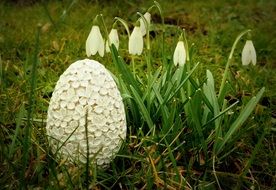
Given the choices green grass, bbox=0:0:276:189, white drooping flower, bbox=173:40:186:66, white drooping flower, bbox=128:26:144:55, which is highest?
white drooping flower, bbox=128:26:144:55

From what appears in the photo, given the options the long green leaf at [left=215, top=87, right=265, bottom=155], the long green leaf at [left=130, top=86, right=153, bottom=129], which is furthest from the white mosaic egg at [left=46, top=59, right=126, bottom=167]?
the long green leaf at [left=215, top=87, right=265, bottom=155]

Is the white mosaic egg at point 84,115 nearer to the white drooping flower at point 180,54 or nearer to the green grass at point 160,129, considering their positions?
the green grass at point 160,129

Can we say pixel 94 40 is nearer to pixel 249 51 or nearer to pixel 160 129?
pixel 160 129

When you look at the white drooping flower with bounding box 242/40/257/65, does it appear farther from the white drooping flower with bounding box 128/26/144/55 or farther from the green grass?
the white drooping flower with bounding box 128/26/144/55

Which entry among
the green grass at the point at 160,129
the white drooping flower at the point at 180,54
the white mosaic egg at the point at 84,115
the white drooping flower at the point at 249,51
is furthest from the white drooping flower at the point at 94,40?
the white drooping flower at the point at 249,51

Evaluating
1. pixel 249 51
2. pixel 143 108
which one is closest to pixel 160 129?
pixel 143 108

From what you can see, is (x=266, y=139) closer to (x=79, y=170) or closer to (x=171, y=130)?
(x=171, y=130)

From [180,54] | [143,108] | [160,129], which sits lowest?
[160,129]

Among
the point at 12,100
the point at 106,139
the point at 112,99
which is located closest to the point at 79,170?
the point at 106,139
